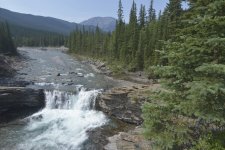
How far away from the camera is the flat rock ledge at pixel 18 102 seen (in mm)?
38406

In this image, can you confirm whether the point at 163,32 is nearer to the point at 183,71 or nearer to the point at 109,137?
the point at 109,137

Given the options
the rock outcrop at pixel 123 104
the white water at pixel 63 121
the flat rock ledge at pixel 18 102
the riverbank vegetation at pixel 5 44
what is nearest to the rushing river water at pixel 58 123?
the white water at pixel 63 121

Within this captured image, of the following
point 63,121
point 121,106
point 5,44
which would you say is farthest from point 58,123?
point 5,44

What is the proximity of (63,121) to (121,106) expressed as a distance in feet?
26.6

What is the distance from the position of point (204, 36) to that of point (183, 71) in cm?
179

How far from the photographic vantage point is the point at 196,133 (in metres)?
13.2

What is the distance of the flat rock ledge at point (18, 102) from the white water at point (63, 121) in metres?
1.33

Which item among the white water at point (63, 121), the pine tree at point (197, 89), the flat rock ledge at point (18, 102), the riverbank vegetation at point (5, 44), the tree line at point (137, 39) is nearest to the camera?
the pine tree at point (197, 89)

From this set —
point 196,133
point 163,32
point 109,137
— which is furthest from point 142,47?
point 196,133

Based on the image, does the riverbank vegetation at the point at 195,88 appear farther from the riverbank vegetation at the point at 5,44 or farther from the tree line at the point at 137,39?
the riverbank vegetation at the point at 5,44

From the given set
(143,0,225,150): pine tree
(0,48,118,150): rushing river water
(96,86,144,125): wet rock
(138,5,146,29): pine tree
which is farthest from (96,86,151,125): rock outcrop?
(138,5,146,29): pine tree

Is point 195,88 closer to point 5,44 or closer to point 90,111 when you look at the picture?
point 90,111

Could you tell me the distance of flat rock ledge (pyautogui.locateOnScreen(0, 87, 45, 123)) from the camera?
126ft

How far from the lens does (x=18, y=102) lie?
4012 cm
